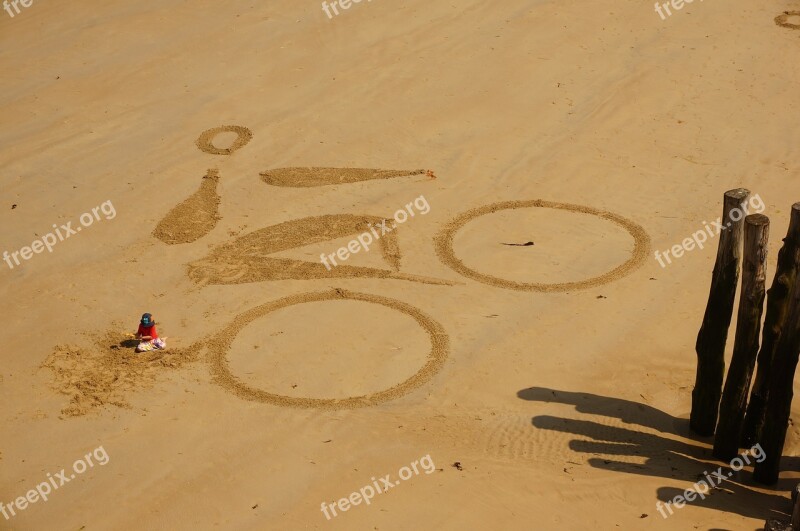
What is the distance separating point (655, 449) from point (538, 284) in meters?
2.96

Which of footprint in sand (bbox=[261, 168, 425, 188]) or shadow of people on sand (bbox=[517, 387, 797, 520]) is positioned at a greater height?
footprint in sand (bbox=[261, 168, 425, 188])

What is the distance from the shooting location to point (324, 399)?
10094 mm

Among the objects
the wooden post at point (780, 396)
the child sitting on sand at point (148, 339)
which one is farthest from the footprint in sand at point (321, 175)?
the wooden post at point (780, 396)

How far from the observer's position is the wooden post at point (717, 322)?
8.87 m

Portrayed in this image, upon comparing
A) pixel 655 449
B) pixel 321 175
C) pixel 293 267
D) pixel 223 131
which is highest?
pixel 223 131

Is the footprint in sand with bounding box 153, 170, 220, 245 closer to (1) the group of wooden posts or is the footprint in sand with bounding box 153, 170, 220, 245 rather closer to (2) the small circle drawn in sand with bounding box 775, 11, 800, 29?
(1) the group of wooden posts

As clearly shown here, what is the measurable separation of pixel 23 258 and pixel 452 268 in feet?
16.3

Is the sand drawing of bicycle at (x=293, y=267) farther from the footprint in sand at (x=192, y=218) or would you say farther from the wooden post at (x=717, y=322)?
the wooden post at (x=717, y=322)

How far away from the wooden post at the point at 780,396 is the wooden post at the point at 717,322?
1.64 feet

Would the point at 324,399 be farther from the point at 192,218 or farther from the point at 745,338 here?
the point at 192,218

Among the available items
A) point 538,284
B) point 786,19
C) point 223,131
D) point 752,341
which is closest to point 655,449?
point 752,341

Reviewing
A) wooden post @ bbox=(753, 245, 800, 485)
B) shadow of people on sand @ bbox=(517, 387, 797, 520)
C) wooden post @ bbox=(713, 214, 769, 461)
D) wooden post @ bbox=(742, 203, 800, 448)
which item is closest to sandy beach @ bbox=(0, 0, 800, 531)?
shadow of people on sand @ bbox=(517, 387, 797, 520)

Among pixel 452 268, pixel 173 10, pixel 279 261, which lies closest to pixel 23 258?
pixel 279 261

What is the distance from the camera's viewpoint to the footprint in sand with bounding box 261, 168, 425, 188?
1398 cm
